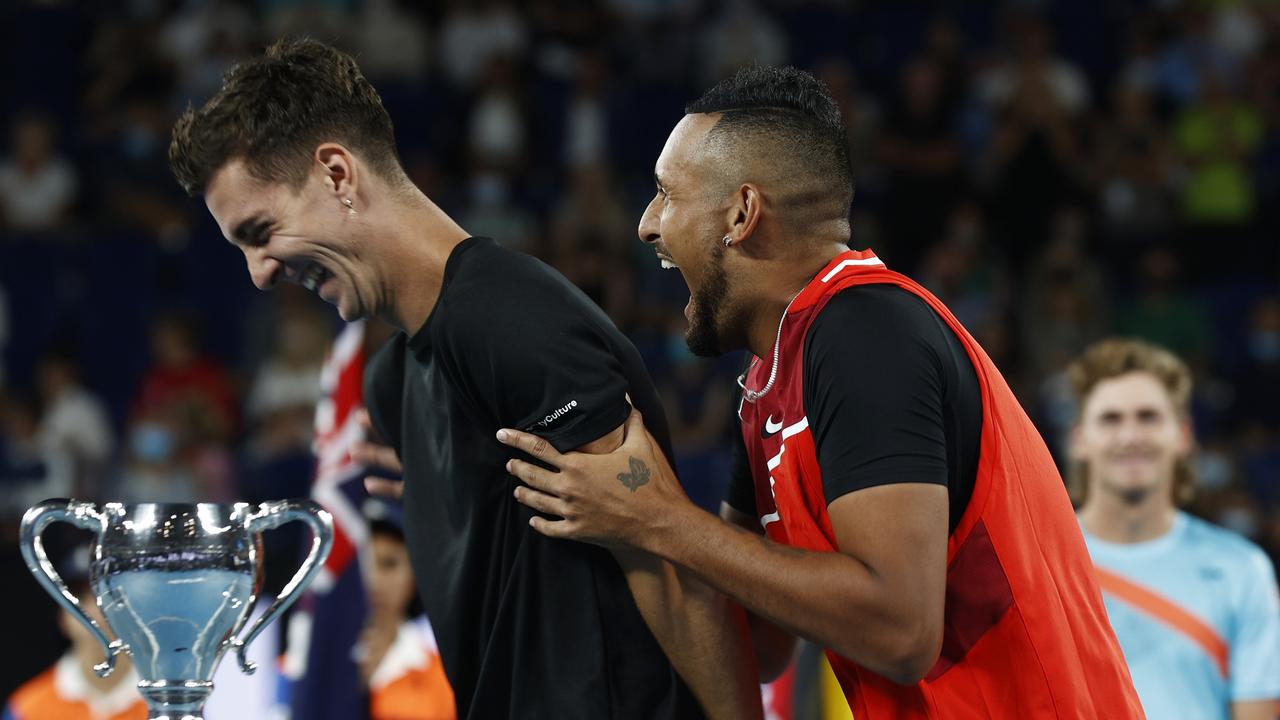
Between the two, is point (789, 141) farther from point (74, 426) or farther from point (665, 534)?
point (74, 426)

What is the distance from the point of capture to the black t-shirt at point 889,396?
7.47ft

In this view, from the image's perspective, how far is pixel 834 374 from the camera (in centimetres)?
234

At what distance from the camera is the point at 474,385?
8.18ft

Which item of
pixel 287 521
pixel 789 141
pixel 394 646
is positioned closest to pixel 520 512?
pixel 287 521

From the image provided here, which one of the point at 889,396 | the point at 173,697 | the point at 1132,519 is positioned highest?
the point at 1132,519

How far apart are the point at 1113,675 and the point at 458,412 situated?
116cm

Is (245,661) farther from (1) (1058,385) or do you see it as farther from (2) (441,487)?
(1) (1058,385)

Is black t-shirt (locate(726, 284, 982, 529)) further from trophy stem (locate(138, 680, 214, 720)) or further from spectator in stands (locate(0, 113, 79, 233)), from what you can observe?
spectator in stands (locate(0, 113, 79, 233))

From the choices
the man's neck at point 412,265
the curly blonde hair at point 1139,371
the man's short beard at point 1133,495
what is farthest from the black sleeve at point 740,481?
the curly blonde hair at point 1139,371

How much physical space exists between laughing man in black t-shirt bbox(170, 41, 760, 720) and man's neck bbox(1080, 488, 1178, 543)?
2080 millimetres

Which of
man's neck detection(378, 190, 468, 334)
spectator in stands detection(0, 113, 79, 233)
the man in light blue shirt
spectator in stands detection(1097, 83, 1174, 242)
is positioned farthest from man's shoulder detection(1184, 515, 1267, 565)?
spectator in stands detection(0, 113, 79, 233)

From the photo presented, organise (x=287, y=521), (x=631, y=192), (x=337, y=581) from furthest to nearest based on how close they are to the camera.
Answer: (x=631, y=192), (x=337, y=581), (x=287, y=521)

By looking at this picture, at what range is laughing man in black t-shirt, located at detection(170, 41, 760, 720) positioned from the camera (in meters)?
2.46

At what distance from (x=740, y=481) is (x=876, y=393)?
2.28ft
